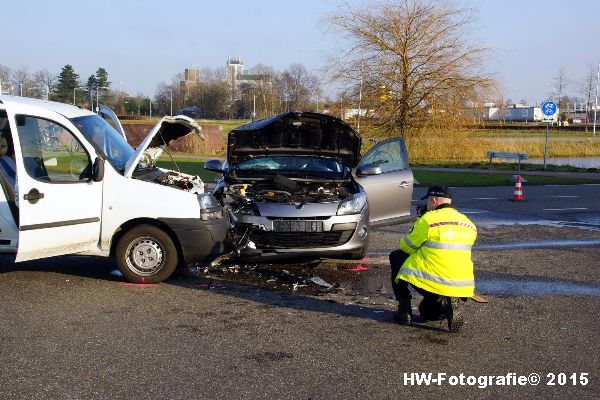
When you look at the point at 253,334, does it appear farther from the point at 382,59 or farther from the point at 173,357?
the point at 382,59

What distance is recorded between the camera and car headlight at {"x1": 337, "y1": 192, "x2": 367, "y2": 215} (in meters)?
8.59

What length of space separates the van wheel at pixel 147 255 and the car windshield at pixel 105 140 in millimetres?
785

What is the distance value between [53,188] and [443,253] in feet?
13.7

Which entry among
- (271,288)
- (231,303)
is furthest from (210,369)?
(271,288)

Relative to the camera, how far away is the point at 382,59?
3055 centimetres

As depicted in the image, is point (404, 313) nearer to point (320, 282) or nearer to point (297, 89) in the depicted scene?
point (320, 282)

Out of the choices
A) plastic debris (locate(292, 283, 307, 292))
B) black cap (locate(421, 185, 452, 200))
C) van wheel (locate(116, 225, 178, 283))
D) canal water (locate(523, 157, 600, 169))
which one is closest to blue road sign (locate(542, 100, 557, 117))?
canal water (locate(523, 157, 600, 169))

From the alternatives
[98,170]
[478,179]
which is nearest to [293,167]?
[98,170]

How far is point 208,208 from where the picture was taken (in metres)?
8.14

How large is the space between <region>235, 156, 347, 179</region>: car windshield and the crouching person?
3.58 metres

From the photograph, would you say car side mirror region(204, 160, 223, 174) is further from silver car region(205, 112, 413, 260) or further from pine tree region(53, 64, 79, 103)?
pine tree region(53, 64, 79, 103)

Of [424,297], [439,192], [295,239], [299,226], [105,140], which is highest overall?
[105,140]

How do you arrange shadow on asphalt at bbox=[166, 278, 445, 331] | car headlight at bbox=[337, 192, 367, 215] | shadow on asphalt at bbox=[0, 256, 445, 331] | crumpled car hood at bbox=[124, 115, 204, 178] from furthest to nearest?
1. car headlight at bbox=[337, 192, 367, 215]
2. crumpled car hood at bbox=[124, 115, 204, 178]
3. shadow on asphalt at bbox=[0, 256, 445, 331]
4. shadow on asphalt at bbox=[166, 278, 445, 331]

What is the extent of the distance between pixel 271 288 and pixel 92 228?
206 cm
